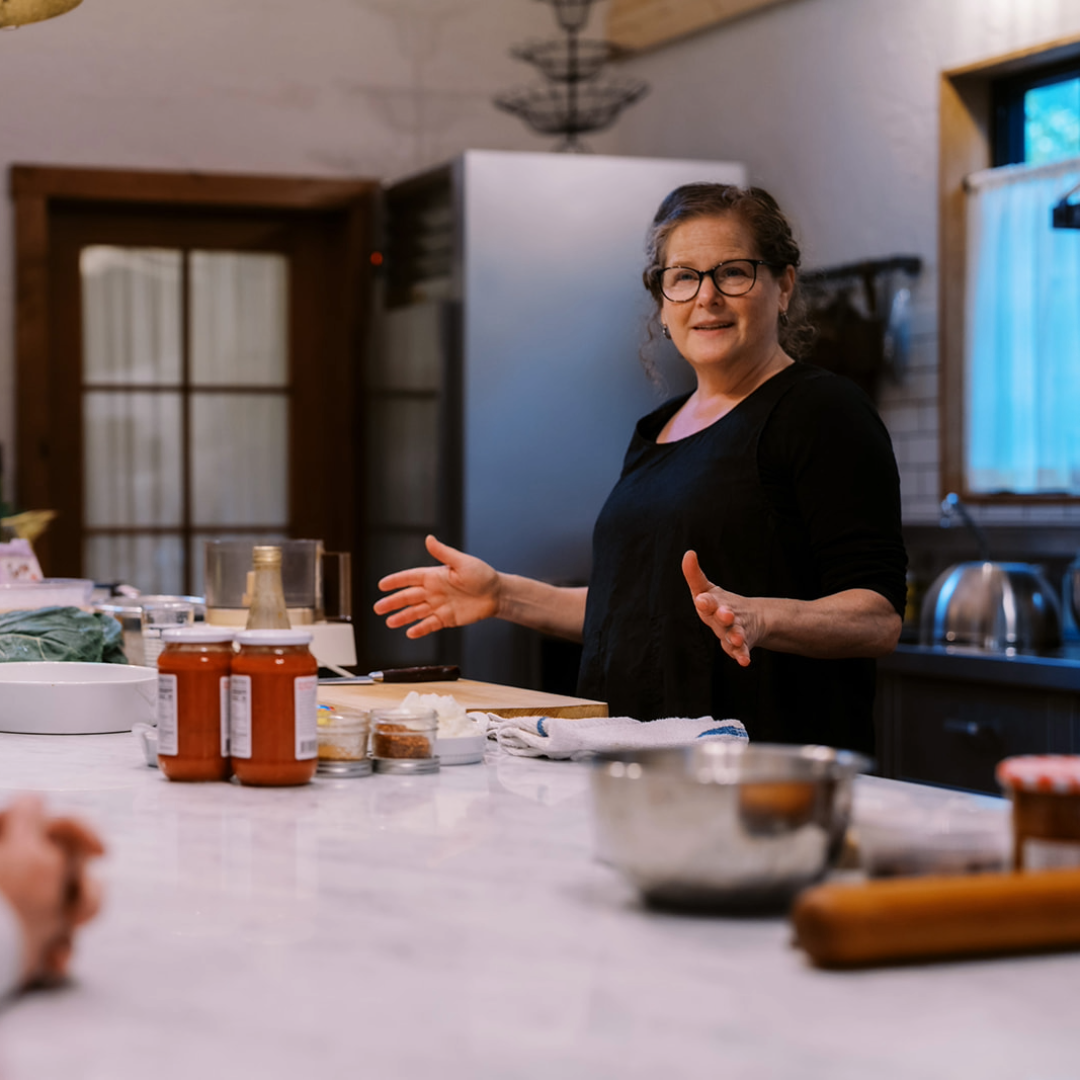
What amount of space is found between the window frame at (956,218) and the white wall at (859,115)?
46 millimetres

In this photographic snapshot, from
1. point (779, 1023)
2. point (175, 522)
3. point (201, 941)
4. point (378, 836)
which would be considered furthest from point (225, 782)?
point (175, 522)

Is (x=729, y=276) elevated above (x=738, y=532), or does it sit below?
above

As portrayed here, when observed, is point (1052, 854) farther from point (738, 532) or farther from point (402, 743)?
point (738, 532)

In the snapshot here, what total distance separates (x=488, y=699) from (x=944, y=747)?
6.02 feet

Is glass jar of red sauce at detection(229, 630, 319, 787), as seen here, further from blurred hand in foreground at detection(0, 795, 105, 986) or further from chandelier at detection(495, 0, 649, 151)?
chandelier at detection(495, 0, 649, 151)

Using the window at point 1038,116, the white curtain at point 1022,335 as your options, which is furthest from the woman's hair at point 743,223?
the window at point 1038,116

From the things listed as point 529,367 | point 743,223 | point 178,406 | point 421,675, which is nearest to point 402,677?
point 421,675

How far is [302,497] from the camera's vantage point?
17.9 ft

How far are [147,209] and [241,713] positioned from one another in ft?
13.3

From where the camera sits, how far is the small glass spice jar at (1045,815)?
1021 millimetres

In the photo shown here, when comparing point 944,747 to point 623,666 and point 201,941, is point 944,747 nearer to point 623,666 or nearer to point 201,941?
point 623,666

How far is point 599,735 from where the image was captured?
1.74 meters

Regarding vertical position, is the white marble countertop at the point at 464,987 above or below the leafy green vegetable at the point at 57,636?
below

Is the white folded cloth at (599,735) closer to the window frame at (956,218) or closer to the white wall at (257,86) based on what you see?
the window frame at (956,218)
